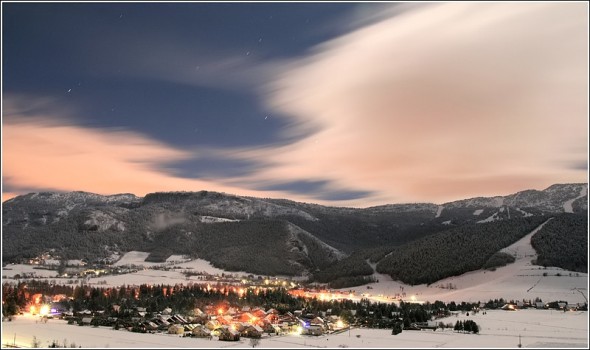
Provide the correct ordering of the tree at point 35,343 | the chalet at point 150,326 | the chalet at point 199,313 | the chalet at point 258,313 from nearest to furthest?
the tree at point 35,343 → the chalet at point 150,326 → the chalet at point 258,313 → the chalet at point 199,313

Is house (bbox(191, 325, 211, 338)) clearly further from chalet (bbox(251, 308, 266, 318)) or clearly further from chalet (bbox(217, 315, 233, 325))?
chalet (bbox(251, 308, 266, 318))

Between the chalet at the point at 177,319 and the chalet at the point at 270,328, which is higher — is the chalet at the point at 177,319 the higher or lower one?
the higher one

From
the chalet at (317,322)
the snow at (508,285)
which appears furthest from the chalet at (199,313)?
the snow at (508,285)

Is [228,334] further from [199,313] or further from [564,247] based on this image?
[564,247]

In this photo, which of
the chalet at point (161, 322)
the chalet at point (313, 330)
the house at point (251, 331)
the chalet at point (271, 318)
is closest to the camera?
the house at point (251, 331)

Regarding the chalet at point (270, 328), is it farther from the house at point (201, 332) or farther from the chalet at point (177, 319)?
the chalet at point (177, 319)

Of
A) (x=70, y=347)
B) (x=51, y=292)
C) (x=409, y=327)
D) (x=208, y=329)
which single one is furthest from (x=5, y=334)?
(x=51, y=292)

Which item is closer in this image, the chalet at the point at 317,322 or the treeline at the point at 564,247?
the chalet at the point at 317,322
